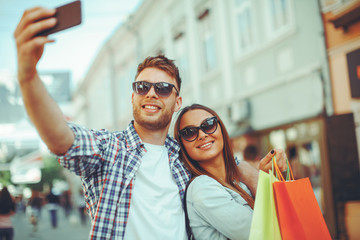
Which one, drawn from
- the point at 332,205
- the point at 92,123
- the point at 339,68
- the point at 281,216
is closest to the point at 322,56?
the point at 339,68

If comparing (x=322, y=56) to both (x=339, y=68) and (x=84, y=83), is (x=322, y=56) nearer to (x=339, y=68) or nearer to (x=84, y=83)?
(x=339, y=68)

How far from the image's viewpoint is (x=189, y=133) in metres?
2.40

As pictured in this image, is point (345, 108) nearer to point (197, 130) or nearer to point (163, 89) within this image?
point (197, 130)

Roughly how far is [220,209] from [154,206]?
37 centimetres

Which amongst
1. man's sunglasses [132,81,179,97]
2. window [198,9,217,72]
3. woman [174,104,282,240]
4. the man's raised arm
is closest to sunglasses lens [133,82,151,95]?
man's sunglasses [132,81,179,97]

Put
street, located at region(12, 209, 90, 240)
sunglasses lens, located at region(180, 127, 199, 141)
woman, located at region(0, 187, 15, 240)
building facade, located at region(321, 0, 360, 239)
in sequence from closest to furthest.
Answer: sunglasses lens, located at region(180, 127, 199, 141) → building facade, located at region(321, 0, 360, 239) → woman, located at region(0, 187, 15, 240) → street, located at region(12, 209, 90, 240)

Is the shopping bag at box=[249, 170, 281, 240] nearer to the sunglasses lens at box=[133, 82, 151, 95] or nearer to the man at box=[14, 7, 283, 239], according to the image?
the man at box=[14, 7, 283, 239]

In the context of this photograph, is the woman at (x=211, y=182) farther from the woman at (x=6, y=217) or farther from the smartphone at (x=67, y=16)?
the woman at (x=6, y=217)

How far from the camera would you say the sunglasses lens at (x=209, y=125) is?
2.39 meters

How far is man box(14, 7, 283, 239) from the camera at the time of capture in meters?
1.32

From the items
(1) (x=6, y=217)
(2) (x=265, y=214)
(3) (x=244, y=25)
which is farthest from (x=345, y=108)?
(1) (x=6, y=217)

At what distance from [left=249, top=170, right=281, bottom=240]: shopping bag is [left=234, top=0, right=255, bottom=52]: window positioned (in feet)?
26.4

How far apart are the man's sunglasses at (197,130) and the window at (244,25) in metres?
7.47

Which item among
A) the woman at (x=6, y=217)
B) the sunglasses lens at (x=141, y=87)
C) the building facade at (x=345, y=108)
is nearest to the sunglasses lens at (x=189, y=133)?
the sunglasses lens at (x=141, y=87)
